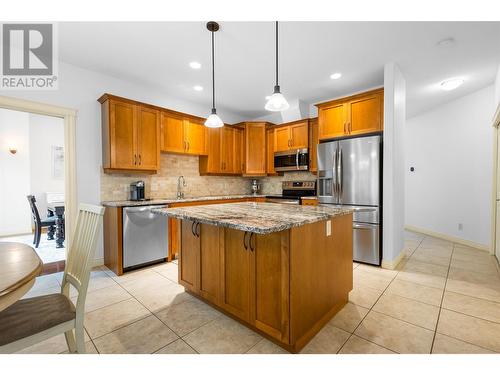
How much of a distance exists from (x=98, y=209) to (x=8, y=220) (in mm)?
6033

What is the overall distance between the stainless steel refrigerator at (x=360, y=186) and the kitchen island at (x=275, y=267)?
3.98 ft

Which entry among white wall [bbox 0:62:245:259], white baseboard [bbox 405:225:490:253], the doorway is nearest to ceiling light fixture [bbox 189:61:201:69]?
white wall [bbox 0:62:245:259]

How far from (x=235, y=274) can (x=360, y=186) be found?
7.61ft

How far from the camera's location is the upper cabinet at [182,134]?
12.4 feet

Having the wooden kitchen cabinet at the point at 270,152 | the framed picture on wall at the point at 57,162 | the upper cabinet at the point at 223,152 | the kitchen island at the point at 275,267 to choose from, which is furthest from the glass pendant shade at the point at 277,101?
the framed picture on wall at the point at 57,162

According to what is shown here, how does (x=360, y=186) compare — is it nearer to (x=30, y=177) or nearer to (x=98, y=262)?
(x=98, y=262)

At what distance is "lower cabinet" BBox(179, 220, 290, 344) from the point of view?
156cm

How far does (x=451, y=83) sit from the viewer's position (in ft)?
11.9

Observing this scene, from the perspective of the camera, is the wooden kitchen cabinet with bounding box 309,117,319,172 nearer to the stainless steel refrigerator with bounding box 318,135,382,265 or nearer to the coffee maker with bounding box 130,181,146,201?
the stainless steel refrigerator with bounding box 318,135,382,265

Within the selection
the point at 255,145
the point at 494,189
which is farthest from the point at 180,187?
the point at 494,189

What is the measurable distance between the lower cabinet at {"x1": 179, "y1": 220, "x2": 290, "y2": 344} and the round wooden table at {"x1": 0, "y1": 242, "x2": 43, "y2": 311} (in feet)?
3.75

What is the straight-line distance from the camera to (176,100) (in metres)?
4.23

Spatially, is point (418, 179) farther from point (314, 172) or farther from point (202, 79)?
point (202, 79)

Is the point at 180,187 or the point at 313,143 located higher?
the point at 313,143
